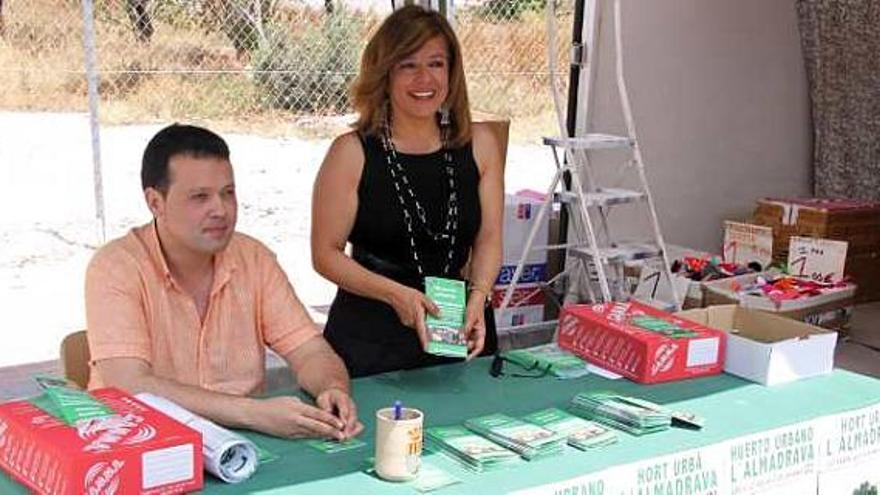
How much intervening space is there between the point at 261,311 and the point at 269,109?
4046 mm

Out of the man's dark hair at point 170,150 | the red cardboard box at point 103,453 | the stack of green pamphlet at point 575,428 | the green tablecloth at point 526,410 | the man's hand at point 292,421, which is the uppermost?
the man's dark hair at point 170,150

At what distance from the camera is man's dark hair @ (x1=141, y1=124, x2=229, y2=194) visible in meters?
1.82

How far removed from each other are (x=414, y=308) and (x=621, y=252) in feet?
7.51

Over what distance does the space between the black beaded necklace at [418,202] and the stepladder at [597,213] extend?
1649 millimetres

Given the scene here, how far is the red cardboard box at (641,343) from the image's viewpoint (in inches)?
79.7

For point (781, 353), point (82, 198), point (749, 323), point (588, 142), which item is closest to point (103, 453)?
point (781, 353)

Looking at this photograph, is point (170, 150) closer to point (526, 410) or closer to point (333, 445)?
point (333, 445)

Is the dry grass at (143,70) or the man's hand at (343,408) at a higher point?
the dry grass at (143,70)

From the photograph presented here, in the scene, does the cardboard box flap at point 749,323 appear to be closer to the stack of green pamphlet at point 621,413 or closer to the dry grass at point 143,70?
the stack of green pamphlet at point 621,413

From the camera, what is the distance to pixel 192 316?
1900mm

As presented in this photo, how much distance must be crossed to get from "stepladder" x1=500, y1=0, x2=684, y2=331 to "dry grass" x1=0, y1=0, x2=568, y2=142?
127 cm

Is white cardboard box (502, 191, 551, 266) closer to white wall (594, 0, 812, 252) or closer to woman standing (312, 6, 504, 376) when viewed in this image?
white wall (594, 0, 812, 252)

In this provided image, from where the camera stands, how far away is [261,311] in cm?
201

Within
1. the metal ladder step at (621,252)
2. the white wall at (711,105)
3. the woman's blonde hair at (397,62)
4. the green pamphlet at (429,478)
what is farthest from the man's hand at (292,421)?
the white wall at (711,105)
